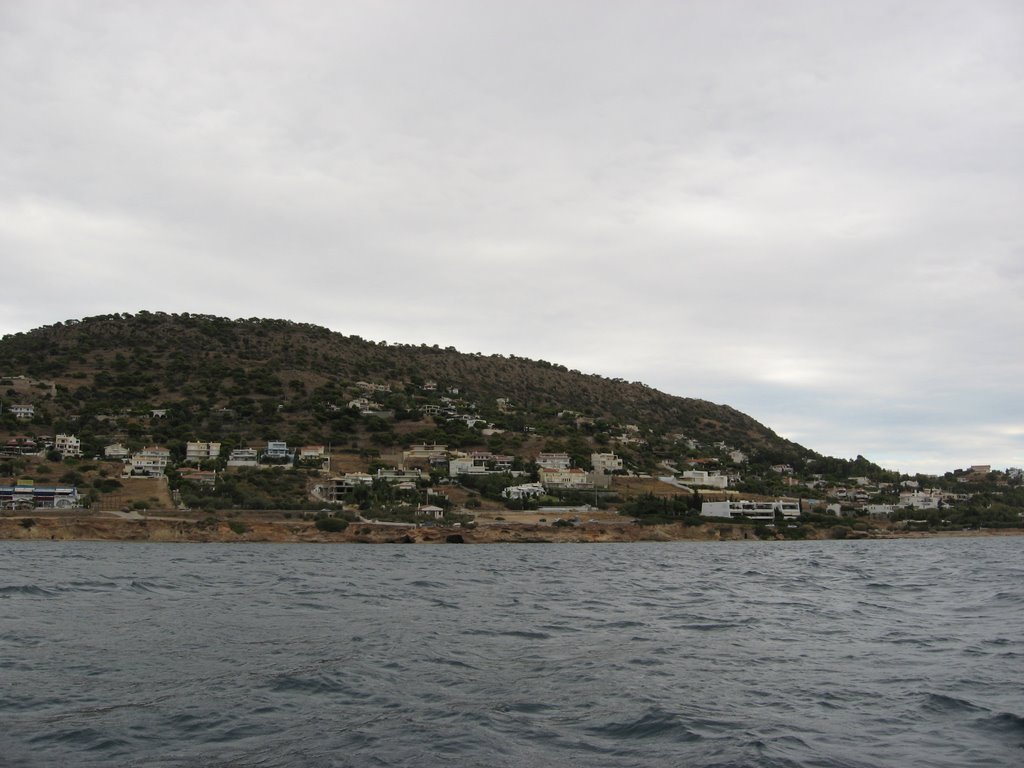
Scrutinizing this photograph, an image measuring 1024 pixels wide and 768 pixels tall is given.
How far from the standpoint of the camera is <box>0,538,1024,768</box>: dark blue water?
1062 cm

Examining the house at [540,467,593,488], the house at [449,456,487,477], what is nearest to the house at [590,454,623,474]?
the house at [540,467,593,488]

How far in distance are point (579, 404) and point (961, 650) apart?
6104 inches

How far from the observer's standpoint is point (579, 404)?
569 ft

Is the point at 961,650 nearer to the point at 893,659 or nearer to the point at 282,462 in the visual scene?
the point at 893,659

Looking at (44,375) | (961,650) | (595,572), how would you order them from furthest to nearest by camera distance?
1. (44,375)
2. (595,572)
3. (961,650)

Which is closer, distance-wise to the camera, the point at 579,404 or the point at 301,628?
the point at 301,628

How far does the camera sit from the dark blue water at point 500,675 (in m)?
10.6

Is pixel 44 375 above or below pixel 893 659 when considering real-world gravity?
above

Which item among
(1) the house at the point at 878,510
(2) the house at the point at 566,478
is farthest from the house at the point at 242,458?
(1) the house at the point at 878,510

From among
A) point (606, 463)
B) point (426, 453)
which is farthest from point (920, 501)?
point (426, 453)

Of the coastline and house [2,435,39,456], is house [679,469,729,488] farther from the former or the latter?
house [2,435,39,456]

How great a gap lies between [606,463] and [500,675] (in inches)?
4202

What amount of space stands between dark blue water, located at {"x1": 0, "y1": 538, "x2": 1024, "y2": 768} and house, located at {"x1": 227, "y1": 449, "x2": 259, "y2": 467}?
67.4 m

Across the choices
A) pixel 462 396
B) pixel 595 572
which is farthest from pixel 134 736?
pixel 462 396
